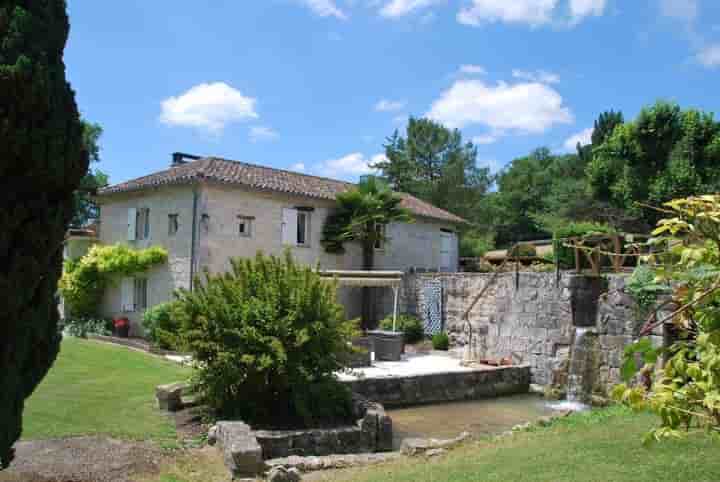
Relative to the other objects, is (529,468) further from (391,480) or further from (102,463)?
(102,463)

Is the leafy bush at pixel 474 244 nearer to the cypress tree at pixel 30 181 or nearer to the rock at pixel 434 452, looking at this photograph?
the rock at pixel 434 452

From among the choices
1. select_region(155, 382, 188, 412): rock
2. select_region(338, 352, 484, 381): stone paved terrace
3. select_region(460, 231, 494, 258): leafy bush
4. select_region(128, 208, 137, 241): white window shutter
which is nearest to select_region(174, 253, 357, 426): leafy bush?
select_region(155, 382, 188, 412): rock

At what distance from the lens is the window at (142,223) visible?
21.1 meters

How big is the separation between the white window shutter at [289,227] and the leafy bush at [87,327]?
679cm

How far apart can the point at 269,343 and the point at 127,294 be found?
14.0 metres

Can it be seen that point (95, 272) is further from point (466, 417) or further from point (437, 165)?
point (437, 165)

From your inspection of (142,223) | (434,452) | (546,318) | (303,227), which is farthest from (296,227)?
(434,452)

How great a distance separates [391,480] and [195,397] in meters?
5.05

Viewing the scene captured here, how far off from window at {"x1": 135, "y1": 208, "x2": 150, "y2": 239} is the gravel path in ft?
47.2

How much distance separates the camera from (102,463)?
6742mm

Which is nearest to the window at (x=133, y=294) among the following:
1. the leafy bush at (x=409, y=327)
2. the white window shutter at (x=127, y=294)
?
the white window shutter at (x=127, y=294)

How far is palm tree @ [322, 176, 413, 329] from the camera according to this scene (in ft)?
71.2

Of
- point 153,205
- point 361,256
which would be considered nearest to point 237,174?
point 153,205

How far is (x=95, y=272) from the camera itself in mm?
21188
